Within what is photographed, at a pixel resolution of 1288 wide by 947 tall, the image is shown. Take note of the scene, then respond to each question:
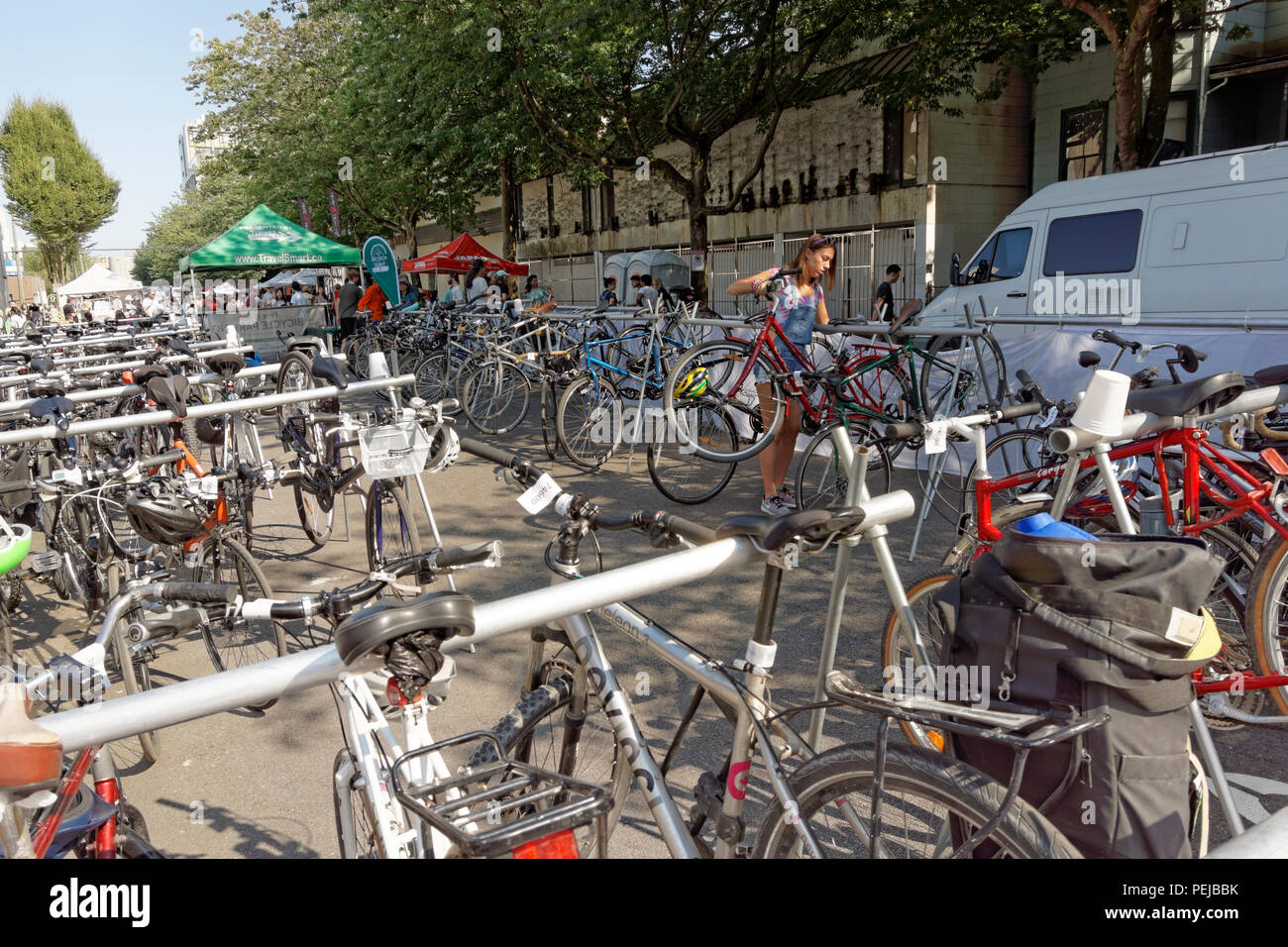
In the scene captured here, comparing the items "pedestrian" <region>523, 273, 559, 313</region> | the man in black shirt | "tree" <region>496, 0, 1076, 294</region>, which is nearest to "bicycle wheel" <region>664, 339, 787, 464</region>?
"pedestrian" <region>523, 273, 559, 313</region>

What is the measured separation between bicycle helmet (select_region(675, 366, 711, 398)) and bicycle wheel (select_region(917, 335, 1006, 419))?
67.7 inches

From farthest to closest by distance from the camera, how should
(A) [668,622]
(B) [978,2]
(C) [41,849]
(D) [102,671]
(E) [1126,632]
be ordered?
(B) [978,2], (A) [668,622], (D) [102,671], (C) [41,849], (E) [1126,632]

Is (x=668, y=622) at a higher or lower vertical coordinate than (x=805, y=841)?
lower

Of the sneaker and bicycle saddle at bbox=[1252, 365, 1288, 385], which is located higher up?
bicycle saddle at bbox=[1252, 365, 1288, 385]

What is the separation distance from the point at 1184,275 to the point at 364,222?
3688 cm

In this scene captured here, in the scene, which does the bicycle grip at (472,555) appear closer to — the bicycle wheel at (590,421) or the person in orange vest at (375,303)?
the bicycle wheel at (590,421)

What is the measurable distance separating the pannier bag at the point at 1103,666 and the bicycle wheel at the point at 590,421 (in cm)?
682

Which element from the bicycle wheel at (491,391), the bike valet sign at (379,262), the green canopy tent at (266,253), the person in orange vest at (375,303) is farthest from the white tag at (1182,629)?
the bike valet sign at (379,262)

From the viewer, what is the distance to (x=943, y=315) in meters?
11.7

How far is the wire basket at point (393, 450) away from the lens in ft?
15.8

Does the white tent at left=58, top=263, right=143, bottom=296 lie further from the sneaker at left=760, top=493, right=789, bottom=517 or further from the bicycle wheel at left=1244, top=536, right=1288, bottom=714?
the bicycle wheel at left=1244, top=536, right=1288, bottom=714

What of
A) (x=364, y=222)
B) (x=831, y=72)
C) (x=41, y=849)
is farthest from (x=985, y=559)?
(x=364, y=222)

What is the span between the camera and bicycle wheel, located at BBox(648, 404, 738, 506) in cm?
727

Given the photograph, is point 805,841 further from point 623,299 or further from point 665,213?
point 665,213
